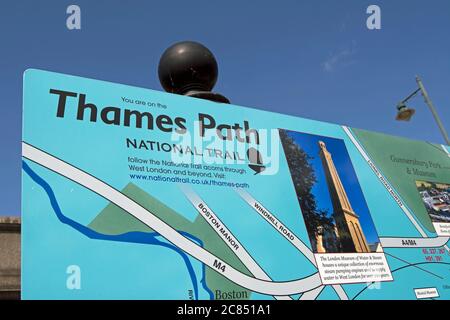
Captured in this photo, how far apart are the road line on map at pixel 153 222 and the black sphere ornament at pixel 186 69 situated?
82.2 inches

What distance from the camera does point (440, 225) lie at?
16.2 ft

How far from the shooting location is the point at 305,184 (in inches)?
159

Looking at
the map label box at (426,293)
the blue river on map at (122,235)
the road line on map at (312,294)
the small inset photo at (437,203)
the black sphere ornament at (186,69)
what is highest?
the black sphere ornament at (186,69)

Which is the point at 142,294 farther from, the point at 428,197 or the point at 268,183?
the point at 428,197

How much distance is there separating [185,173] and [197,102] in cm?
77

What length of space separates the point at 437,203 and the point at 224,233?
3.15 meters

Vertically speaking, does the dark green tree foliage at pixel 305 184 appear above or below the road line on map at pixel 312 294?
above

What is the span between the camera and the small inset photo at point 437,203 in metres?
4.93

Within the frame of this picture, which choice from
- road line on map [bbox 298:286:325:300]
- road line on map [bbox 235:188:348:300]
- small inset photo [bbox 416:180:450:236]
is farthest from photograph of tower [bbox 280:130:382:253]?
small inset photo [bbox 416:180:450:236]

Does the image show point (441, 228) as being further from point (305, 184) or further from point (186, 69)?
point (186, 69)

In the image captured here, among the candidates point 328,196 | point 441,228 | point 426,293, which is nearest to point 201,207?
point 328,196

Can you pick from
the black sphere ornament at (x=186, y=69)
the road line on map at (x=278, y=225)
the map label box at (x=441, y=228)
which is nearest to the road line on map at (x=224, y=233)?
the road line on map at (x=278, y=225)

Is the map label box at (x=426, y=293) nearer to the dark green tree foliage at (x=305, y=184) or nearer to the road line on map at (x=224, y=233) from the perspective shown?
the dark green tree foliage at (x=305, y=184)
